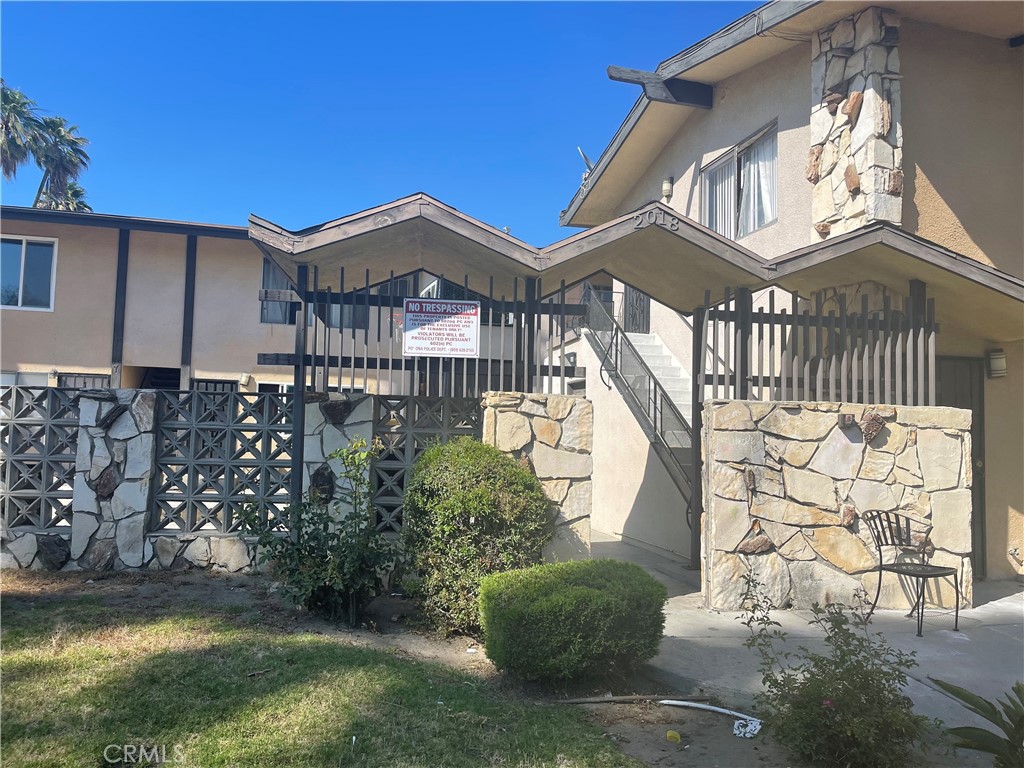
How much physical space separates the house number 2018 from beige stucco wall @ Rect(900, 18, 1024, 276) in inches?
145

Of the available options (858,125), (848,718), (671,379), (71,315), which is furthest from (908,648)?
(71,315)

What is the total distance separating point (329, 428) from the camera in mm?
7309

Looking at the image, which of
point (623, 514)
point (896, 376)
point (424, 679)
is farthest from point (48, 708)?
point (623, 514)

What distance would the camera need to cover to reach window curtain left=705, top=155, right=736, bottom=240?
11391 millimetres

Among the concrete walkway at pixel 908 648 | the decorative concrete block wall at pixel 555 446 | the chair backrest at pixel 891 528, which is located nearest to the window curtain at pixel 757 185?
the chair backrest at pixel 891 528

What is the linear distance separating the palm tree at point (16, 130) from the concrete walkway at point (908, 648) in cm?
2611

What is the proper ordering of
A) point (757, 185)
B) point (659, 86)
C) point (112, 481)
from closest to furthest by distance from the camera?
point (112, 481) → point (757, 185) → point (659, 86)

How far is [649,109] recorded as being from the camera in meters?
12.1

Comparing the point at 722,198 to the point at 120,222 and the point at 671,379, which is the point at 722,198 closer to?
the point at 671,379

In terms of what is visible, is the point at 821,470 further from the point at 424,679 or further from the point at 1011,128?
the point at 1011,128

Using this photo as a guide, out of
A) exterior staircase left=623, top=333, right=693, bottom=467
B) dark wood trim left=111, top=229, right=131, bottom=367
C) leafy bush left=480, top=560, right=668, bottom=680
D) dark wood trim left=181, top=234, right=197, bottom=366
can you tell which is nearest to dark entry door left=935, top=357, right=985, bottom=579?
exterior staircase left=623, top=333, right=693, bottom=467

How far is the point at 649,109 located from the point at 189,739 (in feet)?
37.1

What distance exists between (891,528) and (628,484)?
5.07 m

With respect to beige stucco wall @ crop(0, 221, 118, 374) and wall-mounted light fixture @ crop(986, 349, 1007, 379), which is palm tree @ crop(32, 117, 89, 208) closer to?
beige stucco wall @ crop(0, 221, 118, 374)
